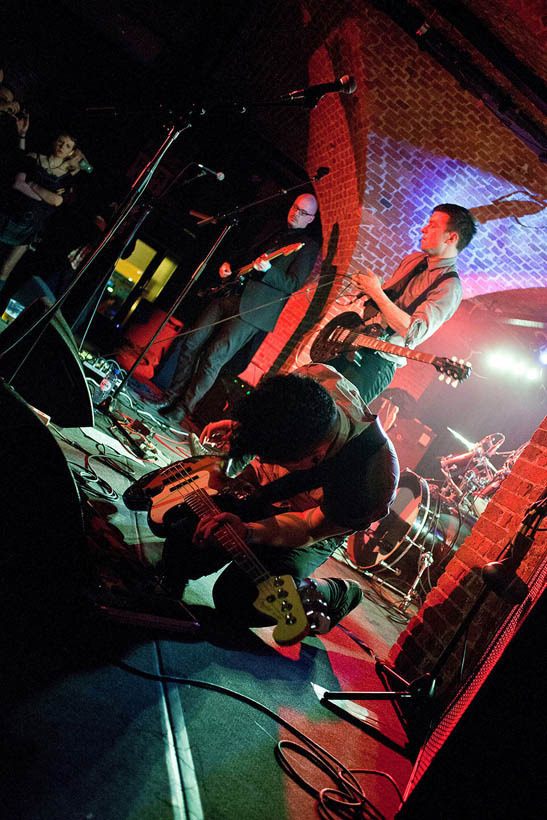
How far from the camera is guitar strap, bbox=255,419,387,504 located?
216cm

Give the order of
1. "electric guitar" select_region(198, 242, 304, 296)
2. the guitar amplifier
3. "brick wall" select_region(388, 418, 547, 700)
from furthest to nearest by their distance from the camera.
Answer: the guitar amplifier → "electric guitar" select_region(198, 242, 304, 296) → "brick wall" select_region(388, 418, 547, 700)

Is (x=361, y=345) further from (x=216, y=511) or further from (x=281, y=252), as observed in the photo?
(x=281, y=252)

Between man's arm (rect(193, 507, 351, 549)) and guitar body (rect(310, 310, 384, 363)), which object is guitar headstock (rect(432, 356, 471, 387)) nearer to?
guitar body (rect(310, 310, 384, 363))

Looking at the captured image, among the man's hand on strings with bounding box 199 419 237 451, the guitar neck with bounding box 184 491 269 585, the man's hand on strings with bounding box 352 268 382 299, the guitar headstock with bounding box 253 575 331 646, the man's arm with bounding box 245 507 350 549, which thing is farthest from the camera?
the man's hand on strings with bounding box 352 268 382 299

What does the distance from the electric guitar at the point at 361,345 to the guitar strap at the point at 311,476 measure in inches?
58.1

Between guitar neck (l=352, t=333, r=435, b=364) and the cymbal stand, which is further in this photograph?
guitar neck (l=352, t=333, r=435, b=364)

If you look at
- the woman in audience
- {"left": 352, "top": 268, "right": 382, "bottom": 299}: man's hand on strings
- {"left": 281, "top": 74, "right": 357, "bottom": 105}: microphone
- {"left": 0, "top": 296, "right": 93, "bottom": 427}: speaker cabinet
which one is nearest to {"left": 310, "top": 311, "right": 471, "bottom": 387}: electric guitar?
{"left": 352, "top": 268, "right": 382, "bottom": 299}: man's hand on strings

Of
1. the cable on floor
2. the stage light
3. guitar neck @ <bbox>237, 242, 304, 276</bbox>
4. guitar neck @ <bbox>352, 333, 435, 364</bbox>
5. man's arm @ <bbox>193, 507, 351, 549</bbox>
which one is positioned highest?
the stage light

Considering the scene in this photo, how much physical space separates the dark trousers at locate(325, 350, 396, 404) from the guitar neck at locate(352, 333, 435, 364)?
3.6 inches

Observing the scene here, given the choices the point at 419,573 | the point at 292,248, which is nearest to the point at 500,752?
the point at 419,573

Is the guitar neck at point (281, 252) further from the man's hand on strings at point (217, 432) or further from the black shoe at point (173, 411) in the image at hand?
the man's hand on strings at point (217, 432)

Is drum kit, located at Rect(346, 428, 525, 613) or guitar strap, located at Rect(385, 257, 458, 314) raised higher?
guitar strap, located at Rect(385, 257, 458, 314)

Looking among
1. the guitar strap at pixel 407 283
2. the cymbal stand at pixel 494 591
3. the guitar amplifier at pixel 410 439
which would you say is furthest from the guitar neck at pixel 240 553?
the guitar amplifier at pixel 410 439

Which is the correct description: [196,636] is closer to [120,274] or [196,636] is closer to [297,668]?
[297,668]
